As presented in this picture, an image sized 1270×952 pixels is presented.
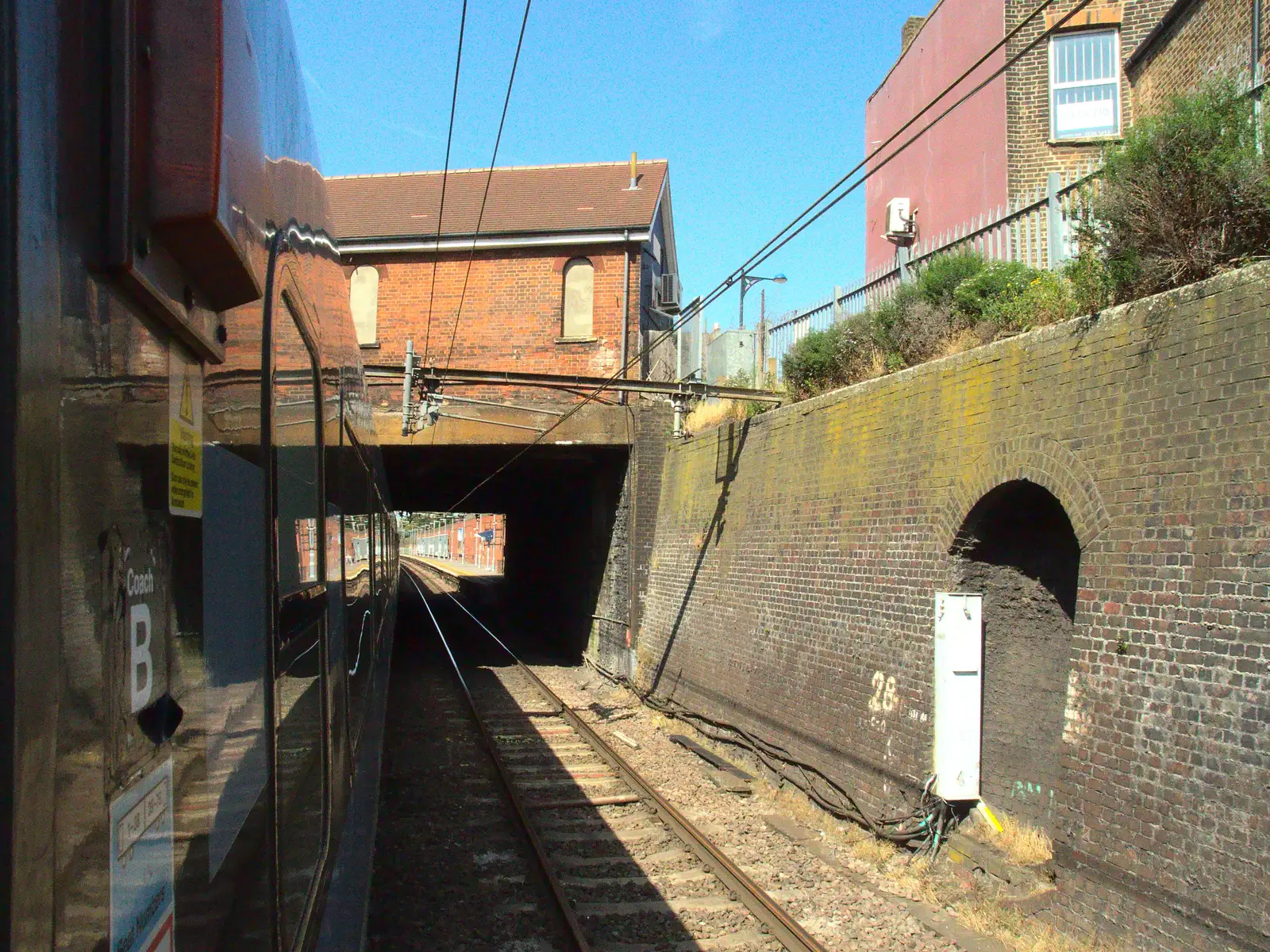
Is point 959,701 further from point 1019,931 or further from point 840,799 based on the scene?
point 840,799

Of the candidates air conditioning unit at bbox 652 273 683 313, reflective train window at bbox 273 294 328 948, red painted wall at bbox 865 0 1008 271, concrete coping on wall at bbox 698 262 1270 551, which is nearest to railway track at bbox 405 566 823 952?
concrete coping on wall at bbox 698 262 1270 551

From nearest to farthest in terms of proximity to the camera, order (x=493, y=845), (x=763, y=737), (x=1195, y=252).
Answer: (x=1195, y=252)
(x=493, y=845)
(x=763, y=737)

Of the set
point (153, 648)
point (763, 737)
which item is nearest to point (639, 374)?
point (763, 737)

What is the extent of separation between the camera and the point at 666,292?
2492cm

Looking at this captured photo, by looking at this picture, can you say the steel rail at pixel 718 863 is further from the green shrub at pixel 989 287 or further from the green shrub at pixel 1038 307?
the green shrub at pixel 989 287

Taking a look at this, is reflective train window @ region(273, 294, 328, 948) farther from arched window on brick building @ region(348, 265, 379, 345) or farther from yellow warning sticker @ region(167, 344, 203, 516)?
arched window on brick building @ region(348, 265, 379, 345)

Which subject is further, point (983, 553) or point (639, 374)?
point (639, 374)

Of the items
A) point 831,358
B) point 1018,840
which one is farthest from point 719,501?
point 1018,840

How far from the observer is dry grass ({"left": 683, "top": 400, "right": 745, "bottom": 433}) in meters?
16.2

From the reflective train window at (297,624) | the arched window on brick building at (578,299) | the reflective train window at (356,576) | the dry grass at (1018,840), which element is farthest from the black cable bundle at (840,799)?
the arched window on brick building at (578,299)

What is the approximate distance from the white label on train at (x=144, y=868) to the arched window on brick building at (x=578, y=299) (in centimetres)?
2041

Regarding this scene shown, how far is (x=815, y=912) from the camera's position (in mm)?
7637

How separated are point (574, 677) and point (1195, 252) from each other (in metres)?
15.4

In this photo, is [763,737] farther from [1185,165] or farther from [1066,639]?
[1185,165]
